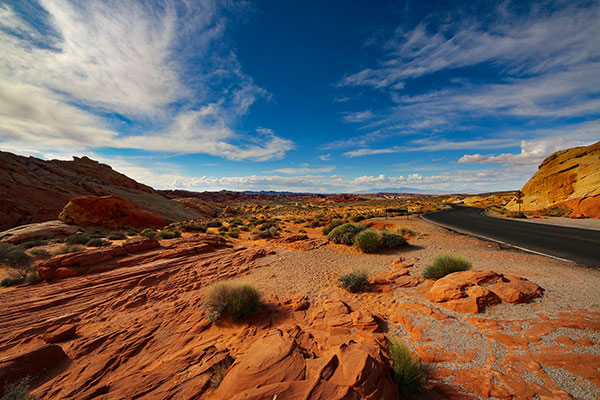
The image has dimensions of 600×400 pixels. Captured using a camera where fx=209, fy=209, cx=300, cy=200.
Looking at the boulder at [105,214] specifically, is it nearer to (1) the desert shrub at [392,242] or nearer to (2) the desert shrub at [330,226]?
(2) the desert shrub at [330,226]

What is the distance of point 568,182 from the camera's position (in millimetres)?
23219

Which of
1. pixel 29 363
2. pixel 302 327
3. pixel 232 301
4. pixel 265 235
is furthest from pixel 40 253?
pixel 302 327

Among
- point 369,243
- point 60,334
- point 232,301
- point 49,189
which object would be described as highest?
point 49,189

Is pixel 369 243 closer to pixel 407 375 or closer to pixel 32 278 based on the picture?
pixel 407 375

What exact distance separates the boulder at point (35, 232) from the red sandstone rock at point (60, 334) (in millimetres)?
13906

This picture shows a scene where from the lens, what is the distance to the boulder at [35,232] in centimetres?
1284

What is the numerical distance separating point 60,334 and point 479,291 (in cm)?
901

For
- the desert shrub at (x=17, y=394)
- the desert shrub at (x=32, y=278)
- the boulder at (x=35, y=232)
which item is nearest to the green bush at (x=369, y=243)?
the desert shrub at (x=17, y=394)

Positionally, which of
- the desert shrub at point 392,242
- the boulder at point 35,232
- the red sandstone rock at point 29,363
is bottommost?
the red sandstone rock at point 29,363

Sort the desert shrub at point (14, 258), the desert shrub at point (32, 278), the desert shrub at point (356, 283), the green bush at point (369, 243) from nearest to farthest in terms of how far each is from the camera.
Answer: the desert shrub at point (356, 283), the desert shrub at point (32, 278), the desert shrub at point (14, 258), the green bush at point (369, 243)

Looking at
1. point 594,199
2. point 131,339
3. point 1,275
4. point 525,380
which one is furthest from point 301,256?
point 594,199

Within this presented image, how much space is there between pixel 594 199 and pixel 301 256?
2785cm

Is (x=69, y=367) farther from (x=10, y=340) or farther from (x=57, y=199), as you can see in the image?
(x=57, y=199)

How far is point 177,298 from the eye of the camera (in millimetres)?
6348
